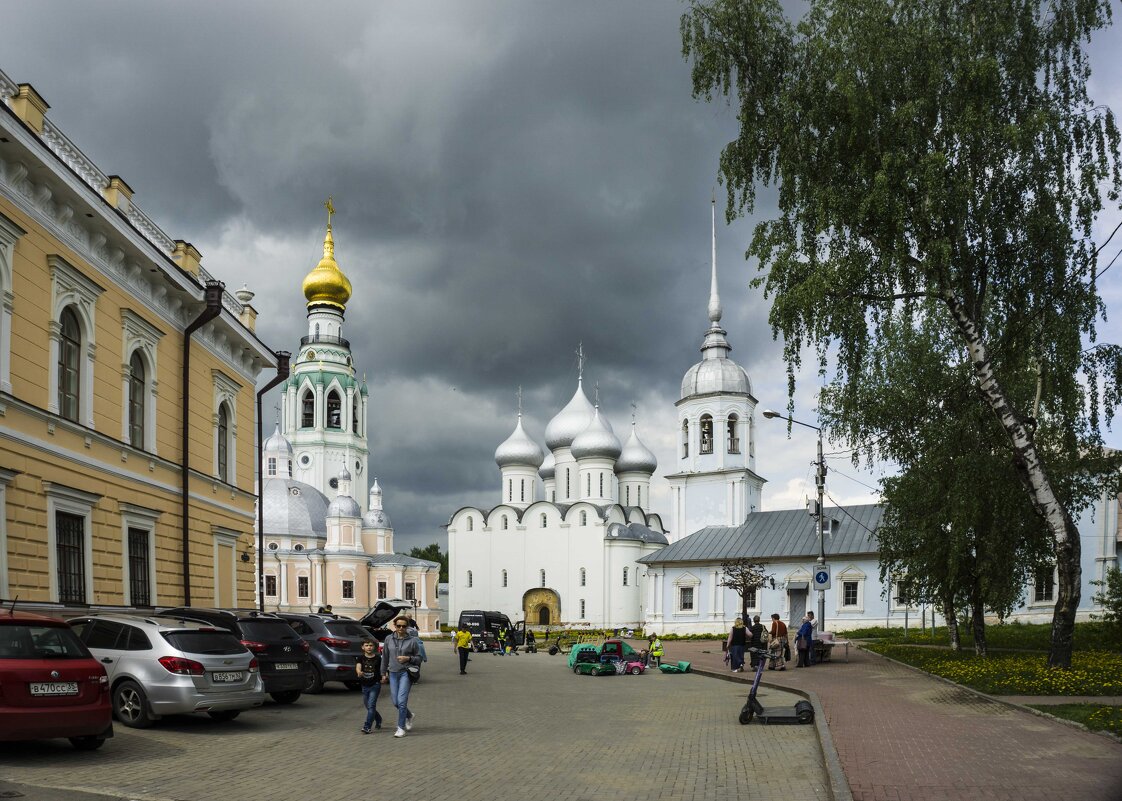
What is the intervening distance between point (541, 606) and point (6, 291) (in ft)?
185

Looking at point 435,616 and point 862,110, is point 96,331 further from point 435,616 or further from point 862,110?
point 435,616

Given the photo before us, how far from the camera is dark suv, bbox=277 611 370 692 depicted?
18.0 meters

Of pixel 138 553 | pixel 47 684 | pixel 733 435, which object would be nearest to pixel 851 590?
pixel 733 435

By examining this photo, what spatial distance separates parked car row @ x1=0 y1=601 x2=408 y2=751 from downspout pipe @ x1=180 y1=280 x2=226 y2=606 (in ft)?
14.3

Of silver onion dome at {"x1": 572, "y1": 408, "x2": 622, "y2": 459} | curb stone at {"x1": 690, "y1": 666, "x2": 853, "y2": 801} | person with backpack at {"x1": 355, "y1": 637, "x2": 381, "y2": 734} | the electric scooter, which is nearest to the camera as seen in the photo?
curb stone at {"x1": 690, "y1": 666, "x2": 853, "y2": 801}

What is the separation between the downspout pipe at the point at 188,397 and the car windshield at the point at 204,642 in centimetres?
904

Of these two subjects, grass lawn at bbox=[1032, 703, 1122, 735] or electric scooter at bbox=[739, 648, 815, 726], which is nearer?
grass lawn at bbox=[1032, 703, 1122, 735]

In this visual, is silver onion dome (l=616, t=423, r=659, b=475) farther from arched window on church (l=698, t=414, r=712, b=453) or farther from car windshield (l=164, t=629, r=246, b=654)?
car windshield (l=164, t=629, r=246, b=654)

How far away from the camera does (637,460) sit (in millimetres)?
77000

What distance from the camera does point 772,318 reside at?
1973 cm

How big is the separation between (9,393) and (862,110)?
14.9 metres

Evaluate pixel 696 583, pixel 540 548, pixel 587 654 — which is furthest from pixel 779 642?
pixel 540 548

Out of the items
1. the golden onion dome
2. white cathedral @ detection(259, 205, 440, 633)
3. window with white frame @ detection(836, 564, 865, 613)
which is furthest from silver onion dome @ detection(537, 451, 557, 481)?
window with white frame @ detection(836, 564, 865, 613)

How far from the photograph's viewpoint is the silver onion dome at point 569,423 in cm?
7794
